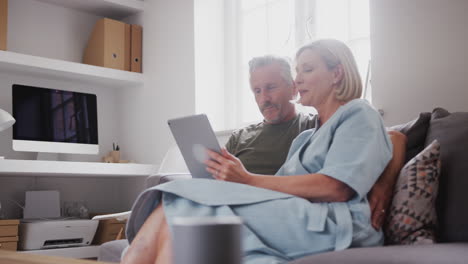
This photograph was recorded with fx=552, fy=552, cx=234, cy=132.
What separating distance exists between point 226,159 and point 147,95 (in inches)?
99.1

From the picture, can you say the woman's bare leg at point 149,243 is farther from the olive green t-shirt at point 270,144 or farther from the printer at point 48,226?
the printer at point 48,226

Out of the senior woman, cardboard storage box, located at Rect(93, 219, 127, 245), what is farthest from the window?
the senior woman

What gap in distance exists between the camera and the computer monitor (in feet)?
11.6

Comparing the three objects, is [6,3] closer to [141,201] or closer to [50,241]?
[50,241]

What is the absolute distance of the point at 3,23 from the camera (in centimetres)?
353

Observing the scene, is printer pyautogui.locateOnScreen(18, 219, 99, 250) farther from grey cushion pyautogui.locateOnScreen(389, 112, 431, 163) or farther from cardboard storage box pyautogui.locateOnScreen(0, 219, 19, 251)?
grey cushion pyautogui.locateOnScreen(389, 112, 431, 163)

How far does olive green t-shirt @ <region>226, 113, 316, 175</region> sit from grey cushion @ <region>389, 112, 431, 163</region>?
1.59ft

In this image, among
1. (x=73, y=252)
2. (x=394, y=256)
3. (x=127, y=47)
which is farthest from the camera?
(x=127, y=47)

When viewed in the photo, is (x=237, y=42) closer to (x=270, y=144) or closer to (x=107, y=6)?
(x=107, y=6)

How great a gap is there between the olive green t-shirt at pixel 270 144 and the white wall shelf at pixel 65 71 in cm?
181

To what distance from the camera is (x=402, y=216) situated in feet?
4.95

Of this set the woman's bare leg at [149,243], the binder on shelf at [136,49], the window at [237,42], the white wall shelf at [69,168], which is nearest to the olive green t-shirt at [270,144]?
the woman's bare leg at [149,243]

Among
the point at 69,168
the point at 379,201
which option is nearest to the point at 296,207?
the point at 379,201

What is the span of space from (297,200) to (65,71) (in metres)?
2.72
